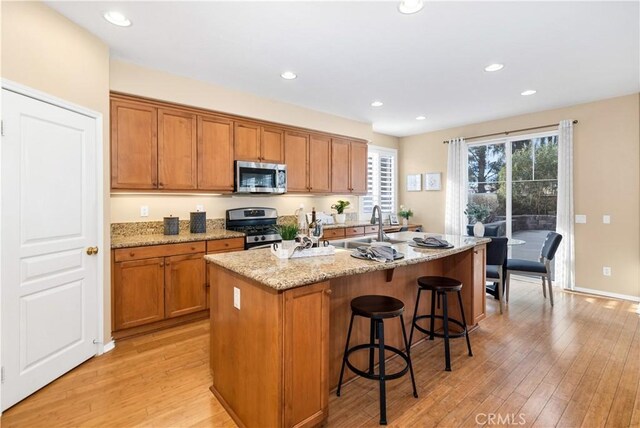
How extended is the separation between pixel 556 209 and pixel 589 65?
7.81ft

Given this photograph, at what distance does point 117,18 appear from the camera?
2428 mm

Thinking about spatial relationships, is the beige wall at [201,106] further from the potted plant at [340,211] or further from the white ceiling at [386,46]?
the potted plant at [340,211]

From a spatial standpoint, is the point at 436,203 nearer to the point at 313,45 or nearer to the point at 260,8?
the point at 313,45

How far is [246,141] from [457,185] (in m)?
4.12

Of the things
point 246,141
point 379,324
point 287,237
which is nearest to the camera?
point 379,324

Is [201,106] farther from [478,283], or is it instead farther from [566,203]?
[566,203]

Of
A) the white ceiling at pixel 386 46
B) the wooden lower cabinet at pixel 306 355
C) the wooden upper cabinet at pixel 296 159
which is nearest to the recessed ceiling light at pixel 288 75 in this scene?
the white ceiling at pixel 386 46

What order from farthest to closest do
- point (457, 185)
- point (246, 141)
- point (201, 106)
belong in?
1. point (457, 185)
2. point (246, 141)
3. point (201, 106)

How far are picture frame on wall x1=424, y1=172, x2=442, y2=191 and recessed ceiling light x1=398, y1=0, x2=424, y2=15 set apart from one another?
444 centimetres

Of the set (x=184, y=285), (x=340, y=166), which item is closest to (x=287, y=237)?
(x=184, y=285)

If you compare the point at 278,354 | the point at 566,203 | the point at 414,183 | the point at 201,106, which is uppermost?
the point at 201,106

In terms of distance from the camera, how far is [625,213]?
14.0 ft

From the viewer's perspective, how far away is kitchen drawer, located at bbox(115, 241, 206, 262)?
2.92 metres

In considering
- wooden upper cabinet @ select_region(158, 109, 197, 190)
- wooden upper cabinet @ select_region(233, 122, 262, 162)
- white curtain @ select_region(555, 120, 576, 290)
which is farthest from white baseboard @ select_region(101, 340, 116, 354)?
white curtain @ select_region(555, 120, 576, 290)
